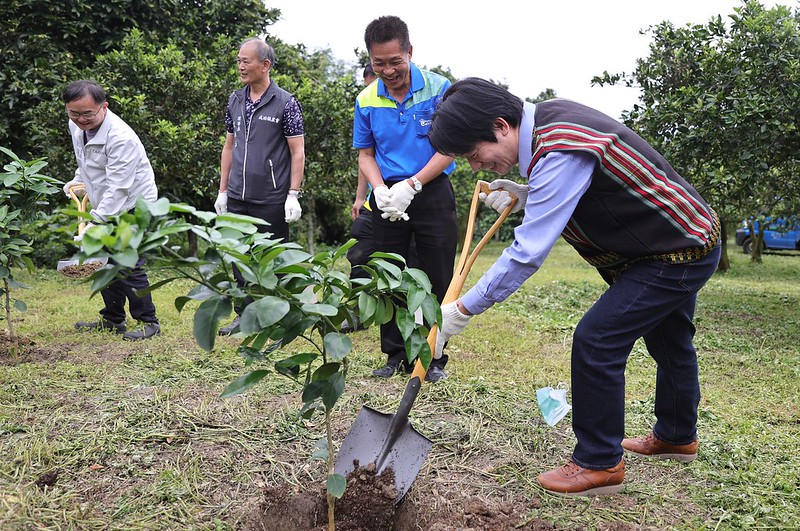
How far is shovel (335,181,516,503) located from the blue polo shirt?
1160 millimetres

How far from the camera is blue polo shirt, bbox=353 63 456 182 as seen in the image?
3615mm

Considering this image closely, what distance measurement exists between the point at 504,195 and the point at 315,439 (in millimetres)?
1333

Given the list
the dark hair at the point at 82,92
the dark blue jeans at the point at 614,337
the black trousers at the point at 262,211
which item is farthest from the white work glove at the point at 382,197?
the dark hair at the point at 82,92

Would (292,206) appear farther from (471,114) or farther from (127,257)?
(127,257)

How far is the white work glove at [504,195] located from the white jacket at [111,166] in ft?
8.22

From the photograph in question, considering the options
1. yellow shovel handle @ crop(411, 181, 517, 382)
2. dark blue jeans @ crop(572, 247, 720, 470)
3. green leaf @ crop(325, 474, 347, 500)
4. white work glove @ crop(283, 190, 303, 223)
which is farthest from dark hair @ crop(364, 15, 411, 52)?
green leaf @ crop(325, 474, 347, 500)

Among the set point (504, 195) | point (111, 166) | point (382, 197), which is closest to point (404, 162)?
point (382, 197)

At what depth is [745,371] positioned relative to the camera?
14.6 ft

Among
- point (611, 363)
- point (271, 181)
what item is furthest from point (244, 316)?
point (271, 181)

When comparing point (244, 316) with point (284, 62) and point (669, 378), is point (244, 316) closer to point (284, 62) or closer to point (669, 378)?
point (669, 378)

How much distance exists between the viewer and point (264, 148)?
15.0 ft

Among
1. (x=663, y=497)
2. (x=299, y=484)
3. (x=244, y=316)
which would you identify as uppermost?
(x=244, y=316)

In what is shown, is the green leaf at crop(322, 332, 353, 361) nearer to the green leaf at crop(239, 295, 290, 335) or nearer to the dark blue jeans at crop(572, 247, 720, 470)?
the green leaf at crop(239, 295, 290, 335)

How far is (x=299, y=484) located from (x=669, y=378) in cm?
152
